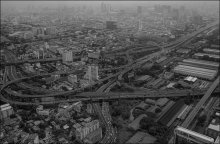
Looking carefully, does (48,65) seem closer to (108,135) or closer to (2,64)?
(2,64)

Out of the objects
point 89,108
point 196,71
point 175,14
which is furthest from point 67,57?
point 175,14

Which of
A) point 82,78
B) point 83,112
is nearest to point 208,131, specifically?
point 83,112

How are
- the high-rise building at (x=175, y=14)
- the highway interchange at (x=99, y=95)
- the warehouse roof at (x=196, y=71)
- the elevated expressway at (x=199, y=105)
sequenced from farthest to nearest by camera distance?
the high-rise building at (x=175, y=14) < the warehouse roof at (x=196, y=71) < the highway interchange at (x=99, y=95) < the elevated expressway at (x=199, y=105)

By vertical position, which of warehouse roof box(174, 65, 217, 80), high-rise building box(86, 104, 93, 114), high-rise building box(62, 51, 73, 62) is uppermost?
high-rise building box(62, 51, 73, 62)

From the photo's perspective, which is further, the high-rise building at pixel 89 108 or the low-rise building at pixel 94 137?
the high-rise building at pixel 89 108

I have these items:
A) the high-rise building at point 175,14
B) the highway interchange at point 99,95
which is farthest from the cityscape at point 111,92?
the high-rise building at point 175,14

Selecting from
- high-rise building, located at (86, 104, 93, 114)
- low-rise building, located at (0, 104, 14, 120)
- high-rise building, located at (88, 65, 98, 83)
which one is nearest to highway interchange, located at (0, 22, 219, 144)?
high-rise building, located at (86, 104, 93, 114)

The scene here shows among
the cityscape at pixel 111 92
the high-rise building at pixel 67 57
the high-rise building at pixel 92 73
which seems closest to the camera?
the cityscape at pixel 111 92

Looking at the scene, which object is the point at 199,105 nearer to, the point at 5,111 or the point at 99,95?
the point at 99,95

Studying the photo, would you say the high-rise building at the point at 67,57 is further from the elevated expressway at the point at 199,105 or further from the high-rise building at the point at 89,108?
the elevated expressway at the point at 199,105

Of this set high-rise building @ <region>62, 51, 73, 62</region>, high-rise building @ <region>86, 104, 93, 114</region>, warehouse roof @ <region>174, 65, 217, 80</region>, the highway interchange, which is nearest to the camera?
the highway interchange

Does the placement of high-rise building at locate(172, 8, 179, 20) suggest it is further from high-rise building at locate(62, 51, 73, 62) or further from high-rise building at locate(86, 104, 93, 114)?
high-rise building at locate(86, 104, 93, 114)
